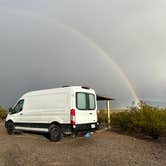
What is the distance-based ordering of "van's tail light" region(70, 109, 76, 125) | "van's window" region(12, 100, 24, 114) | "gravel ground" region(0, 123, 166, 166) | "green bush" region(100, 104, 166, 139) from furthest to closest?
1. "van's window" region(12, 100, 24, 114)
2. "green bush" region(100, 104, 166, 139)
3. "van's tail light" region(70, 109, 76, 125)
4. "gravel ground" region(0, 123, 166, 166)

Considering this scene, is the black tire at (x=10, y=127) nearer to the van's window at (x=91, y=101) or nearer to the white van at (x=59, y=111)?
the white van at (x=59, y=111)

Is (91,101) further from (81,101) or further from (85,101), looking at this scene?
(81,101)

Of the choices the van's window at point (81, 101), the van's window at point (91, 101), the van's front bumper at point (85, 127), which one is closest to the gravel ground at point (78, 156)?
the van's front bumper at point (85, 127)

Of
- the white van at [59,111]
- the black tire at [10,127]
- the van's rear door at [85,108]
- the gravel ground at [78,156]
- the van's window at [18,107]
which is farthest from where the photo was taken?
the black tire at [10,127]

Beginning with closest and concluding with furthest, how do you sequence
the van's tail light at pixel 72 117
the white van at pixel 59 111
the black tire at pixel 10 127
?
the van's tail light at pixel 72 117, the white van at pixel 59 111, the black tire at pixel 10 127

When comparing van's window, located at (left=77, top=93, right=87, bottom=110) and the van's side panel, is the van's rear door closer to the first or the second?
van's window, located at (left=77, top=93, right=87, bottom=110)

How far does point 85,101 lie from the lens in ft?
33.5

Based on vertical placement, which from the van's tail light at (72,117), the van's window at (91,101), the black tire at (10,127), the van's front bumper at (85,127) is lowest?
the black tire at (10,127)

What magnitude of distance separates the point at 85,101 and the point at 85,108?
0.33m

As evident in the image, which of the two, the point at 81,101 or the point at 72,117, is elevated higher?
the point at 81,101

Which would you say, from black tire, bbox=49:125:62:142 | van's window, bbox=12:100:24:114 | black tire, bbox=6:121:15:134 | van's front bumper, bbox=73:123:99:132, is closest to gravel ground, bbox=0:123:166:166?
van's front bumper, bbox=73:123:99:132

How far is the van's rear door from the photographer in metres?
9.68

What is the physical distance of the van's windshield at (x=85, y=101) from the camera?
9.81 m

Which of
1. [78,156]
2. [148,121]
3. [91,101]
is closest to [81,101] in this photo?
[91,101]
